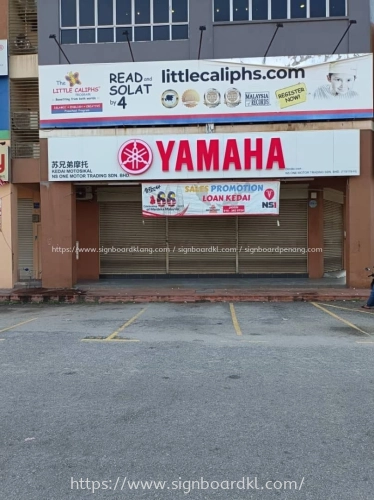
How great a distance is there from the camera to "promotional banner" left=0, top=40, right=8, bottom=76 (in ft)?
55.2

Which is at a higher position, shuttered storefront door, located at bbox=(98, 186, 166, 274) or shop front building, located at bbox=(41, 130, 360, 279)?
shop front building, located at bbox=(41, 130, 360, 279)

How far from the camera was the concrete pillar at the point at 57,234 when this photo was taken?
54.9 ft

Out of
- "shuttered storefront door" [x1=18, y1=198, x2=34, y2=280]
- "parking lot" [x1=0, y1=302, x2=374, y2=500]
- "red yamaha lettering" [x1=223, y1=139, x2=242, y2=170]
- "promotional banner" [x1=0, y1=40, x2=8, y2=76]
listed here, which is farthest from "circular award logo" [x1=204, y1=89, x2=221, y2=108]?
"parking lot" [x1=0, y1=302, x2=374, y2=500]

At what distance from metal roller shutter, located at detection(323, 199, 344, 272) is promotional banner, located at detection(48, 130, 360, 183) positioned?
417cm

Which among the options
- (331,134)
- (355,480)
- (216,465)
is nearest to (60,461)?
(216,465)

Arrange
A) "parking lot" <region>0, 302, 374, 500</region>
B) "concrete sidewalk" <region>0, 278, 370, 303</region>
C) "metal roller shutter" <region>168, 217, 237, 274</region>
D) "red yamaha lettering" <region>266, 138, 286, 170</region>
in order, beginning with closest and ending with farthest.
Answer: "parking lot" <region>0, 302, 374, 500</region> < "concrete sidewalk" <region>0, 278, 370, 303</region> < "red yamaha lettering" <region>266, 138, 286, 170</region> < "metal roller shutter" <region>168, 217, 237, 274</region>

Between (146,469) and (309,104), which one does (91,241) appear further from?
(146,469)

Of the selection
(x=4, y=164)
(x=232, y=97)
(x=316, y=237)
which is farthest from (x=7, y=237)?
(x=316, y=237)

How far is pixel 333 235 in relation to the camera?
805 inches

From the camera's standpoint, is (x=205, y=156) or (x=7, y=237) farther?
(x=7, y=237)

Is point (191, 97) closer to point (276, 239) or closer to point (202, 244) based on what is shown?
point (202, 244)

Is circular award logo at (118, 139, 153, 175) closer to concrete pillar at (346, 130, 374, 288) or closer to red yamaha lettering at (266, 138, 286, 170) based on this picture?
red yamaha lettering at (266, 138, 286, 170)

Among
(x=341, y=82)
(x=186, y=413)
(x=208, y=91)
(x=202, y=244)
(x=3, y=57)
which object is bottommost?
(x=186, y=413)

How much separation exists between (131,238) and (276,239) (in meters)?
6.31
